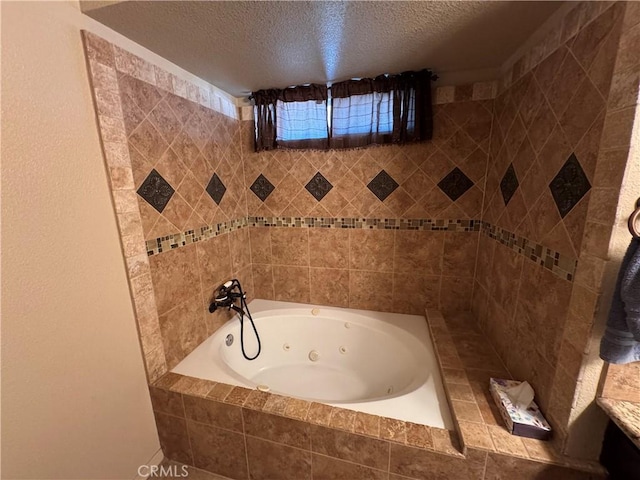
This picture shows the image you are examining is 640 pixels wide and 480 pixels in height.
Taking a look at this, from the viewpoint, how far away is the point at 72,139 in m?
0.94

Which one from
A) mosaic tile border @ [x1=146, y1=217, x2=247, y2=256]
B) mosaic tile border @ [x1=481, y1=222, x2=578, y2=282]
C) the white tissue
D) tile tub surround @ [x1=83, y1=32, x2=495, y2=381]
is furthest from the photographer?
mosaic tile border @ [x1=146, y1=217, x2=247, y2=256]

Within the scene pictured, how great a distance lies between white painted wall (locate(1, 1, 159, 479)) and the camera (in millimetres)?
784

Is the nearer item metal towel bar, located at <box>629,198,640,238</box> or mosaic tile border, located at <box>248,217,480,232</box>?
metal towel bar, located at <box>629,198,640,238</box>

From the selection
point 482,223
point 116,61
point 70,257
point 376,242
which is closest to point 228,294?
point 70,257

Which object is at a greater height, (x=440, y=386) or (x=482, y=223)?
(x=482, y=223)

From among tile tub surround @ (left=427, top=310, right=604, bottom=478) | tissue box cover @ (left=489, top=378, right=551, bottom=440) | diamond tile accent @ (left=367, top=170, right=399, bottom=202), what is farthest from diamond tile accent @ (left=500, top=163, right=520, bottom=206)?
tissue box cover @ (left=489, top=378, right=551, bottom=440)

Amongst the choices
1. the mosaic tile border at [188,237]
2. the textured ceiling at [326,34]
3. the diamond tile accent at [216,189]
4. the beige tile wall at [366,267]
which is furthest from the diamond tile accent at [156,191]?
the beige tile wall at [366,267]

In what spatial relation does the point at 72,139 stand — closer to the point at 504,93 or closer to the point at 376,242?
the point at 376,242

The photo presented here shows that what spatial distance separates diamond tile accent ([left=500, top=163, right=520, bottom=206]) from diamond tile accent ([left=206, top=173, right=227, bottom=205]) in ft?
5.84

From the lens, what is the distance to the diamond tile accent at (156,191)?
1.23 m

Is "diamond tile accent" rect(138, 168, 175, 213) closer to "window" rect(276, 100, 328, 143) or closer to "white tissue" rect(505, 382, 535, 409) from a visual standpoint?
"window" rect(276, 100, 328, 143)

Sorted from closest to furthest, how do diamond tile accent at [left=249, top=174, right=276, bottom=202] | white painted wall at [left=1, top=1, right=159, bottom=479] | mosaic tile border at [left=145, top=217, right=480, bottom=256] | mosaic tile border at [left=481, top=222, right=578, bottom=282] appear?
white painted wall at [left=1, top=1, right=159, bottom=479]
mosaic tile border at [left=481, top=222, right=578, bottom=282]
mosaic tile border at [left=145, top=217, right=480, bottom=256]
diamond tile accent at [left=249, top=174, right=276, bottom=202]

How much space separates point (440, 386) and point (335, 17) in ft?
5.83

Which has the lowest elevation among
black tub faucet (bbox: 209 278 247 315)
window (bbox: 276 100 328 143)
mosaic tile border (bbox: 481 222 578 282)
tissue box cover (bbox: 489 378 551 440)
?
tissue box cover (bbox: 489 378 551 440)
